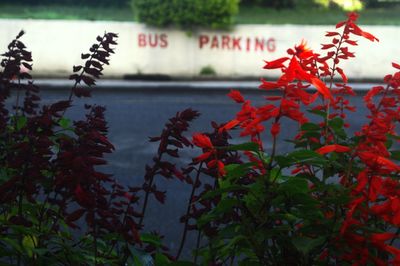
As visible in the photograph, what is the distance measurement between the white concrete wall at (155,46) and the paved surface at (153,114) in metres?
0.71

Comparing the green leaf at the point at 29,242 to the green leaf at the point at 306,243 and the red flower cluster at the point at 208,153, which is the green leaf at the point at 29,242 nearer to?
the red flower cluster at the point at 208,153

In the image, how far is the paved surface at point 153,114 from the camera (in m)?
5.67

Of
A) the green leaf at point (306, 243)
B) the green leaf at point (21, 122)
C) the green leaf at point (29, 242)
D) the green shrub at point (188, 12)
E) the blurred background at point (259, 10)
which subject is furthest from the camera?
the blurred background at point (259, 10)

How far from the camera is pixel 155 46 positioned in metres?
15.1

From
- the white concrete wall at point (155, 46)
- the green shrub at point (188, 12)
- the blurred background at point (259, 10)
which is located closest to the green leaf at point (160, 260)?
the green shrub at point (188, 12)

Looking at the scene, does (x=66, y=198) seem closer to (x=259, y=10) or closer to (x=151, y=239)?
(x=151, y=239)

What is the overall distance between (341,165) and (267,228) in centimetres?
23

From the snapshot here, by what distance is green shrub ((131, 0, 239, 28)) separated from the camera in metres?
14.7

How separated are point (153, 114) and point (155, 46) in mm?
4801

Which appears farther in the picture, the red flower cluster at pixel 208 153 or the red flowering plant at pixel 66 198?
the red flower cluster at pixel 208 153

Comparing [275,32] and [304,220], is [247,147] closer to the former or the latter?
[304,220]

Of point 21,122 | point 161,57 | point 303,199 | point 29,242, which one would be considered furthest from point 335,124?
point 161,57

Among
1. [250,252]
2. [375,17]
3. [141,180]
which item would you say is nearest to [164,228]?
[141,180]

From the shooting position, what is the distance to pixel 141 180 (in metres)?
6.55
